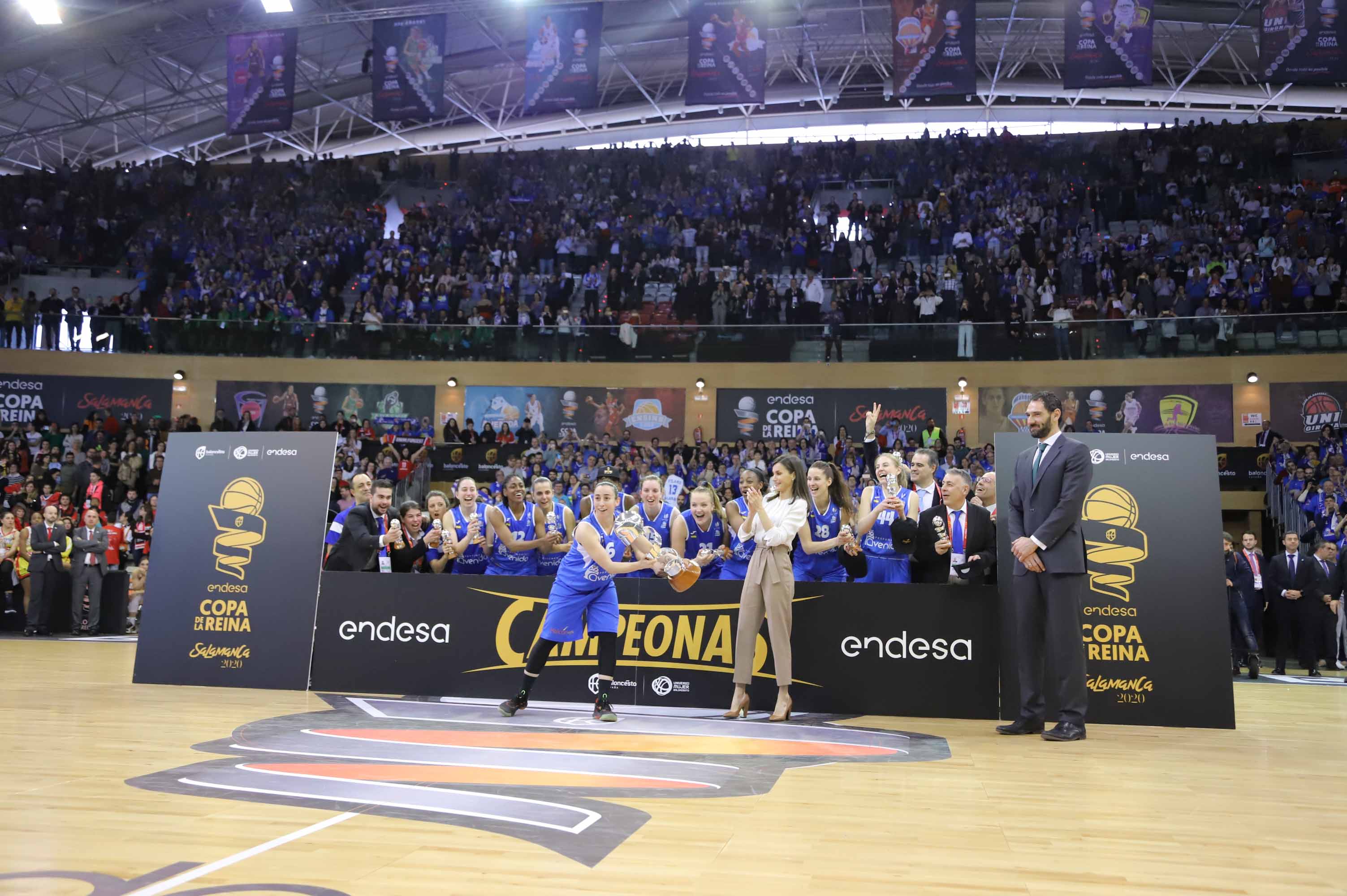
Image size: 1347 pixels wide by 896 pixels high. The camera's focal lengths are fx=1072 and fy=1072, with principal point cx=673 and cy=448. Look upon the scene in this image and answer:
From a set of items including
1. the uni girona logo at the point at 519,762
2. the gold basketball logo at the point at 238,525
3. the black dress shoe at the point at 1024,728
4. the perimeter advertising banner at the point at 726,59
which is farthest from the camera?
the perimeter advertising banner at the point at 726,59

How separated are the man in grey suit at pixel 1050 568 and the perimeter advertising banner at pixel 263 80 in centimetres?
1538

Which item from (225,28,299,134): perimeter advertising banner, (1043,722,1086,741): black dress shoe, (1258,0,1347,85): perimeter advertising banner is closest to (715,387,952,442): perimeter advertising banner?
(1258,0,1347,85): perimeter advertising banner

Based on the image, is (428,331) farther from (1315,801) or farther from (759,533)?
(1315,801)

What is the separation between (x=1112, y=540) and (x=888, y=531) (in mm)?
1714

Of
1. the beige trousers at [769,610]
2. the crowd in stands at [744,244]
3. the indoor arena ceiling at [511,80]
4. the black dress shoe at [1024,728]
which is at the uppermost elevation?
the indoor arena ceiling at [511,80]

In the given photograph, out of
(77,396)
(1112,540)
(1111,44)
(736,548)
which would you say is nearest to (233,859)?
(736,548)

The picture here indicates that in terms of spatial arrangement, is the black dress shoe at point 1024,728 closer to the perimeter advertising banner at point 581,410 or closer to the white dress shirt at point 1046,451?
the white dress shirt at point 1046,451

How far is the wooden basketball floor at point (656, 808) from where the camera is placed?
3.57 m

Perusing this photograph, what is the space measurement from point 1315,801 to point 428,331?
2052 centimetres

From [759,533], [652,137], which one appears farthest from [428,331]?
[759,533]

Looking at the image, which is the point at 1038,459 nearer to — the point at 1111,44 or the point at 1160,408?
the point at 1111,44

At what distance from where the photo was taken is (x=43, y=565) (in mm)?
15055

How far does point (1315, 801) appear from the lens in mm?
5125

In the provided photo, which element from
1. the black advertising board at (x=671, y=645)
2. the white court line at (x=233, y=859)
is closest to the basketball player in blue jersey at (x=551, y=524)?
the black advertising board at (x=671, y=645)
